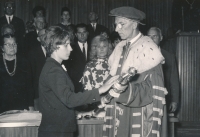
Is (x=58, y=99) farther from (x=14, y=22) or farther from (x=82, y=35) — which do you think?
(x=14, y=22)

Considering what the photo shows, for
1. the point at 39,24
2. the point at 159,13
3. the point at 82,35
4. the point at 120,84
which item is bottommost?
the point at 120,84

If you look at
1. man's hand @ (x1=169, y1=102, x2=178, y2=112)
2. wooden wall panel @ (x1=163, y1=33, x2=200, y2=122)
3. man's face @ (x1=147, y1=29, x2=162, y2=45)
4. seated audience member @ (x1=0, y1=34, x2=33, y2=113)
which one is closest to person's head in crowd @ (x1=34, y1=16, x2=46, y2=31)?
seated audience member @ (x1=0, y1=34, x2=33, y2=113)

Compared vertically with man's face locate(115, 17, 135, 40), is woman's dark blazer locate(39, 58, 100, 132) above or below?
below

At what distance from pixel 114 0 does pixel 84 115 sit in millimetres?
5164

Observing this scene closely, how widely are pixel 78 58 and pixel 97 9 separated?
2880 millimetres

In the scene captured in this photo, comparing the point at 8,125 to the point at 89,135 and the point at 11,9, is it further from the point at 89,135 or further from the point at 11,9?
the point at 11,9

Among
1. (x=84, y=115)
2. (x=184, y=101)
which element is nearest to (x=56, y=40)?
(x=84, y=115)

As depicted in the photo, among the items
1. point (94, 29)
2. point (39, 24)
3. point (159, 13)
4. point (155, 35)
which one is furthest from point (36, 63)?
point (159, 13)

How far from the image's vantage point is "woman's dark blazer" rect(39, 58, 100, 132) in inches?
91.9

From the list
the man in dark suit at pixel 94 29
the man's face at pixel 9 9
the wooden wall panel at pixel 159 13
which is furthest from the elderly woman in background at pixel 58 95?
the wooden wall panel at pixel 159 13

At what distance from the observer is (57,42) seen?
2514 mm

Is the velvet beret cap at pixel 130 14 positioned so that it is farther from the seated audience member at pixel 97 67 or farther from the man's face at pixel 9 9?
the man's face at pixel 9 9

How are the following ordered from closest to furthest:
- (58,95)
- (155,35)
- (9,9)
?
(58,95) → (155,35) → (9,9)

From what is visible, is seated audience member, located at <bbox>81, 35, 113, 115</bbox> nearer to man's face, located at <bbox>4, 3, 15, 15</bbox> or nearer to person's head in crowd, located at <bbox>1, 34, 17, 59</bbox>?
person's head in crowd, located at <bbox>1, 34, 17, 59</bbox>
